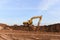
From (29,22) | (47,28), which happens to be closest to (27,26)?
(29,22)

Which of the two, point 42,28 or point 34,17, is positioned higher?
point 34,17

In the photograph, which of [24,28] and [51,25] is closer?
[24,28]

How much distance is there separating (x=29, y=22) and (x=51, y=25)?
24.7ft

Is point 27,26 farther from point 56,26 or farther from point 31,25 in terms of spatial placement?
point 56,26

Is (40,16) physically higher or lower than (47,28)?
higher

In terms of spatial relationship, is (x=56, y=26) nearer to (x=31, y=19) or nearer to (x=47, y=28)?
(x=47, y=28)

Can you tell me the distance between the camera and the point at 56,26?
37.5 meters

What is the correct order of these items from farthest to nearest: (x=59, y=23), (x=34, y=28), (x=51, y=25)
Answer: (x=51, y=25) → (x=59, y=23) → (x=34, y=28)

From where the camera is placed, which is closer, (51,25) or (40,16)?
(40,16)

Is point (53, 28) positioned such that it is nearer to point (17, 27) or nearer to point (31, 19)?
point (31, 19)

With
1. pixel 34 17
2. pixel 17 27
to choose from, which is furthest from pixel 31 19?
pixel 17 27

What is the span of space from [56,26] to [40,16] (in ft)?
16.7

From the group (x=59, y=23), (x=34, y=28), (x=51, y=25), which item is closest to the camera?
(x=34, y=28)

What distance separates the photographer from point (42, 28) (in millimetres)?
40281
